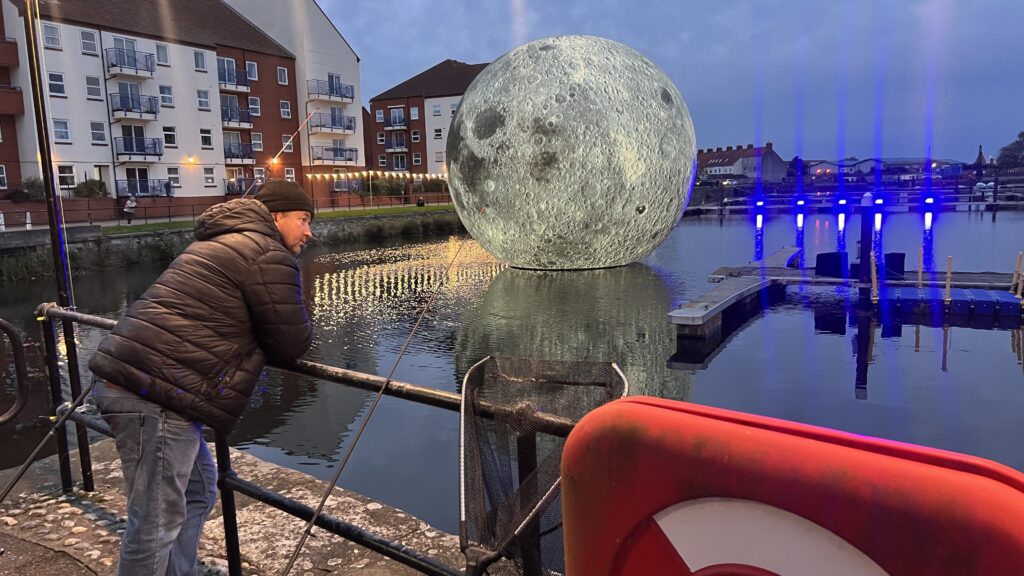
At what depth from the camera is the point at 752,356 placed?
41.0ft

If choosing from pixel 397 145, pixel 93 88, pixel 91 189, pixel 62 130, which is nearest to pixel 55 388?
pixel 91 189

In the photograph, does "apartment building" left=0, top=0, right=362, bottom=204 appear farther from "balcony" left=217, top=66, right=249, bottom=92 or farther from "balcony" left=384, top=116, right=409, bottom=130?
"balcony" left=384, top=116, right=409, bottom=130

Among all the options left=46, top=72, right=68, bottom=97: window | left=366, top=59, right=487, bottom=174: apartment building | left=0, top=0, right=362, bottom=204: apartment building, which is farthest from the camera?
left=366, top=59, right=487, bottom=174: apartment building

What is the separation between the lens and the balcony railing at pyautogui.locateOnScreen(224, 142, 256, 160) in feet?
160

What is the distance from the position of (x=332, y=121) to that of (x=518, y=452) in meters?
57.0

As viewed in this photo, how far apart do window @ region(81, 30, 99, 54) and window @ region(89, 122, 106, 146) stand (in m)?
4.23

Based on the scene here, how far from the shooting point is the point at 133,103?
41812 millimetres

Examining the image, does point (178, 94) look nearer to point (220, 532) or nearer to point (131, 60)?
point (131, 60)

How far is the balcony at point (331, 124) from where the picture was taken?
53.5 m

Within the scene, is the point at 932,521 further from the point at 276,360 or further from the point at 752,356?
the point at 752,356

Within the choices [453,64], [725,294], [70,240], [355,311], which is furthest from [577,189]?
[453,64]

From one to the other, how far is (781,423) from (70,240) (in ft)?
97.6

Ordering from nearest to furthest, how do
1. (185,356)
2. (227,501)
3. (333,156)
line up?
1. (185,356)
2. (227,501)
3. (333,156)

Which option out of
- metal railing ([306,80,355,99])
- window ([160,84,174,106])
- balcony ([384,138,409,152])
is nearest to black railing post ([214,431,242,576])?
window ([160,84,174,106])
